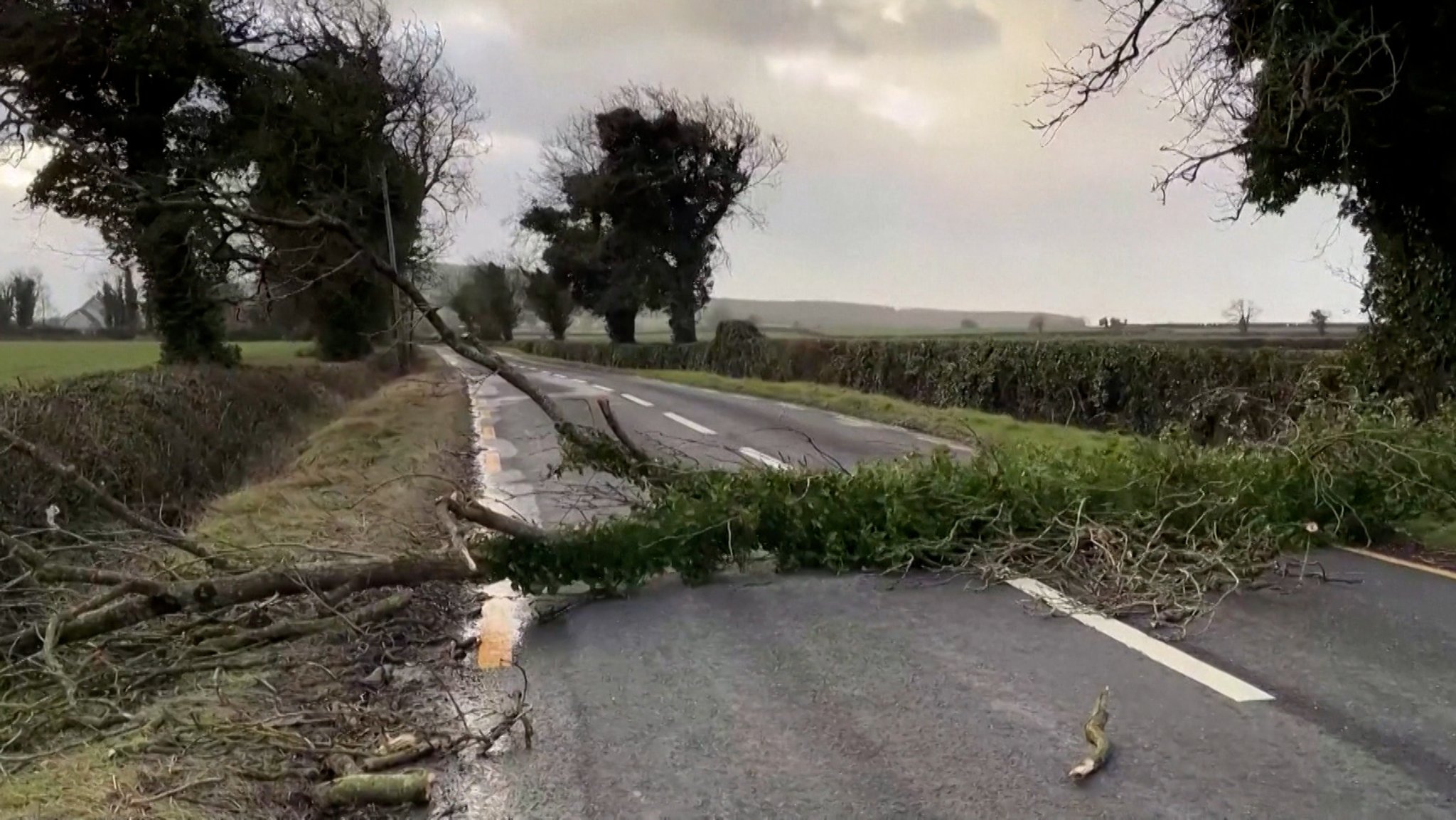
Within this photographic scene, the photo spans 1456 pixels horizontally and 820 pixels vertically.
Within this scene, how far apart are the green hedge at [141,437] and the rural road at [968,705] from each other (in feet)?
15.5

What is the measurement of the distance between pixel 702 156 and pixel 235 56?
2742cm

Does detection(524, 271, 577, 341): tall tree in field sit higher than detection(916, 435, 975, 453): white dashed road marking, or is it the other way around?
detection(524, 271, 577, 341): tall tree in field

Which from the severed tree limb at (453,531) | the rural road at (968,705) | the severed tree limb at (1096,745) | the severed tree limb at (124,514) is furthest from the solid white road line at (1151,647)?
the severed tree limb at (124,514)

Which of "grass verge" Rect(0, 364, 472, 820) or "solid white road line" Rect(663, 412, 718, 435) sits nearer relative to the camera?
"grass verge" Rect(0, 364, 472, 820)

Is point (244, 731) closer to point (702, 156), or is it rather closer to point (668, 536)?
point (668, 536)

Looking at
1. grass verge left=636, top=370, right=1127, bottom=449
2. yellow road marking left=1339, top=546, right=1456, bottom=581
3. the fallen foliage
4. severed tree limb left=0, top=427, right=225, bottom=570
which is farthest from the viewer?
grass verge left=636, top=370, right=1127, bottom=449

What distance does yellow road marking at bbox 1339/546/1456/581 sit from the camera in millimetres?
6206

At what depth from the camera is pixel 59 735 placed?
400 cm

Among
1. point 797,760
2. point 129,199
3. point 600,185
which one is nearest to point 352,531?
point 797,760

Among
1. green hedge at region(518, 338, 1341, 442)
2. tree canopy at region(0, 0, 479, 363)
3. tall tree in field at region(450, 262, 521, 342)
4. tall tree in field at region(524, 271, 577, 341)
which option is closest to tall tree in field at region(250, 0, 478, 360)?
tree canopy at region(0, 0, 479, 363)

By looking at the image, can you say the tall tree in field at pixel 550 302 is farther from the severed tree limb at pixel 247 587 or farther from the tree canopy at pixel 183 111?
the severed tree limb at pixel 247 587

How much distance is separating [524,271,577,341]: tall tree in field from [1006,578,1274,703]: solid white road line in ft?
150

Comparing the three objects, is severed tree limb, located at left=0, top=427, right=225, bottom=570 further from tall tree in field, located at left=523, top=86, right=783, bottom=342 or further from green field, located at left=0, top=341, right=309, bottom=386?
tall tree in field, located at left=523, top=86, right=783, bottom=342

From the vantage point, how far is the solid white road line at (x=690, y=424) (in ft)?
49.3
